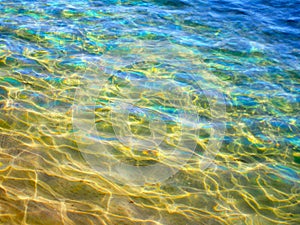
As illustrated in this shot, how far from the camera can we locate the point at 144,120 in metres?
4.32

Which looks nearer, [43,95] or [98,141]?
[98,141]

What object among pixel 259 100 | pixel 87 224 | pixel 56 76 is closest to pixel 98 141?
pixel 87 224

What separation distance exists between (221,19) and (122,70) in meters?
3.60

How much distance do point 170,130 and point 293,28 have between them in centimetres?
503

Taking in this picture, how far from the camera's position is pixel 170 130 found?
420 centimetres

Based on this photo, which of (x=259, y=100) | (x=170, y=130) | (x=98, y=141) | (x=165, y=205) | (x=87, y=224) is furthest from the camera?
(x=259, y=100)

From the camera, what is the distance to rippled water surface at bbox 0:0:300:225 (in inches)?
122

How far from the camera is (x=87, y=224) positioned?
2775 millimetres

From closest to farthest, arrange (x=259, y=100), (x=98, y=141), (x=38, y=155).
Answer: (x=38, y=155) → (x=98, y=141) → (x=259, y=100)

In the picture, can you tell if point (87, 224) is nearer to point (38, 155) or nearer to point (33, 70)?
point (38, 155)

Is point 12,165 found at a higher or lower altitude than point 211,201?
higher

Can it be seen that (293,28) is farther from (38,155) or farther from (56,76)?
(38,155)

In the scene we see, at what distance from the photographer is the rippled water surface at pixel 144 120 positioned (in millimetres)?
3090

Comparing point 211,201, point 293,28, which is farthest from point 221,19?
point 211,201
